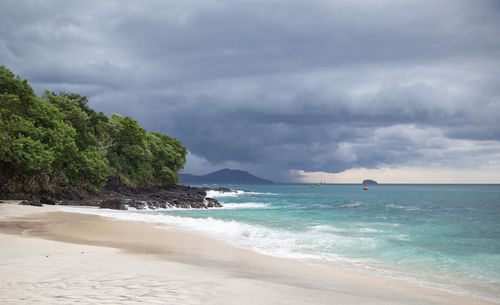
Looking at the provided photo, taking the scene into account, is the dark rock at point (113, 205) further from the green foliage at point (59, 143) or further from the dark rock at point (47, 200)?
the green foliage at point (59, 143)

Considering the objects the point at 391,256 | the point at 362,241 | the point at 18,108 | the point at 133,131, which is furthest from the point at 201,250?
the point at 133,131

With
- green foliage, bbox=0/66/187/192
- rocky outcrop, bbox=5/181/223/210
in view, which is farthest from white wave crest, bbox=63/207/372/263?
rocky outcrop, bbox=5/181/223/210

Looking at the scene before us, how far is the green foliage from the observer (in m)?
28.3

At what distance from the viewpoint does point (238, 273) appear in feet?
25.9

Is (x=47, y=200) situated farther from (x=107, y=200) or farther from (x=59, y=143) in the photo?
(x=59, y=143)

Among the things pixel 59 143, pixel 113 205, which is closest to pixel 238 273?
pixel 113 205

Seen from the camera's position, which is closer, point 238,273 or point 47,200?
point 238,273

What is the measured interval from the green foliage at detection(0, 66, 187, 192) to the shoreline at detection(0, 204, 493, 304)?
483 inches

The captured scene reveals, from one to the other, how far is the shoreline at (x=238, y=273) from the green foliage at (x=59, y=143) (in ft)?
40.3

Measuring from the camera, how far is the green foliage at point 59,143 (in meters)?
28.3

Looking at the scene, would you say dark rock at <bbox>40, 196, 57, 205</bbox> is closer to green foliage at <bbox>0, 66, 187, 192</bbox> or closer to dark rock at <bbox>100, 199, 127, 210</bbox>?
green foliage at <bbox>0, 66, 187, 192</bbox>

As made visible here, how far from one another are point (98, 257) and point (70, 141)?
99.3ft

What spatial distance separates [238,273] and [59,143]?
30.9 m

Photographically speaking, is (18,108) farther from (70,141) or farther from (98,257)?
(98,257)
